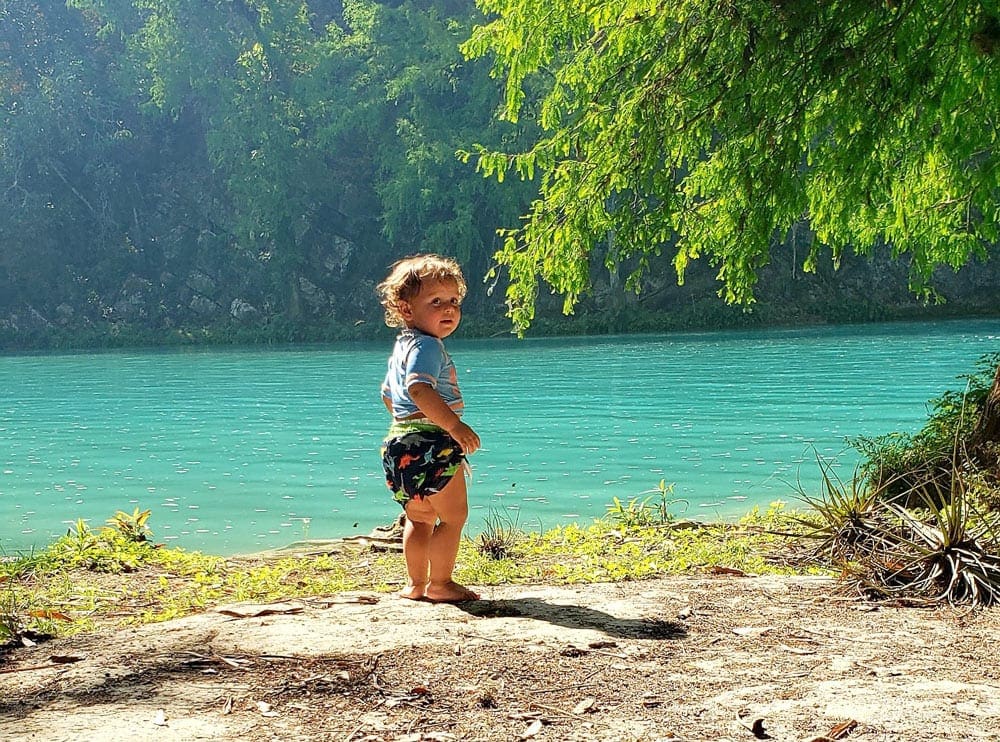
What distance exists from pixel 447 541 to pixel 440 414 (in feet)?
2.02

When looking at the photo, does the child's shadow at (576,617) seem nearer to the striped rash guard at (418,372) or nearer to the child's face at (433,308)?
the striped rash guard at (418,372)

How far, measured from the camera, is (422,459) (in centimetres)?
460

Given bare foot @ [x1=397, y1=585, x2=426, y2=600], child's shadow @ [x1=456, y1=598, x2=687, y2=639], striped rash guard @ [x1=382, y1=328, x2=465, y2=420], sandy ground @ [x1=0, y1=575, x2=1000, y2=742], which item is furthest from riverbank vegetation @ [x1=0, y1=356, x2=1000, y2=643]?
striped rash guard @ [x1=382, y1=328, x2=465, y2=420]

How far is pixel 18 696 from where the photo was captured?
11.0 ft

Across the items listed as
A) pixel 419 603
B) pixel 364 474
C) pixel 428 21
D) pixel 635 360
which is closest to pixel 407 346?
pixel 419 603

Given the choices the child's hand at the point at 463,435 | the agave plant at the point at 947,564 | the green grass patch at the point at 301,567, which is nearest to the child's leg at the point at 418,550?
the child's hand at the point at 463,435

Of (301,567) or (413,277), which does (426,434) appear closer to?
(413,277)

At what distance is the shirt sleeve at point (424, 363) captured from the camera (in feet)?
14.8

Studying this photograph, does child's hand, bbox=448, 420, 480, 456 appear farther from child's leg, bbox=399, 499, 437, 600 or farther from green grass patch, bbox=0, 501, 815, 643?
green grass patch, bbox=0, 501, 815, 643

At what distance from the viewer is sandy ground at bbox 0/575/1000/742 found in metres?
3.06

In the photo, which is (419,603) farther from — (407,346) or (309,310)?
(309,310)

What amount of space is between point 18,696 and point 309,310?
43.4 m

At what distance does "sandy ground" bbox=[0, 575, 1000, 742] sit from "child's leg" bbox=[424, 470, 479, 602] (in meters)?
0.14

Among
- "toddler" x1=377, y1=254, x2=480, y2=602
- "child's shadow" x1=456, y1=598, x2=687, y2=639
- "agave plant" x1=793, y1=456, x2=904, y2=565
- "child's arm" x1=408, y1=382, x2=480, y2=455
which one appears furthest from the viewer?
"agave plant" x1=793, y1=456, x2=904, y2=565
